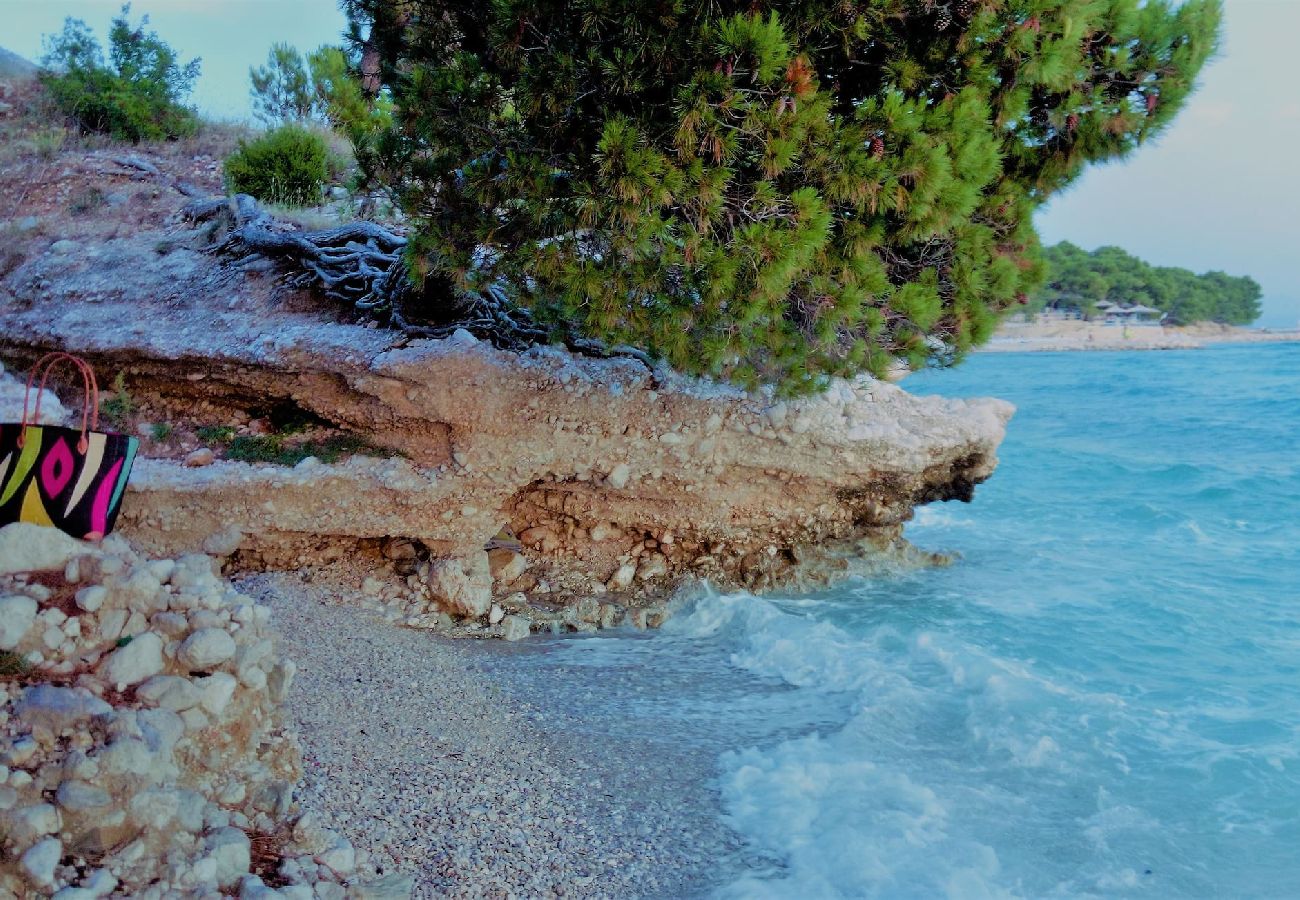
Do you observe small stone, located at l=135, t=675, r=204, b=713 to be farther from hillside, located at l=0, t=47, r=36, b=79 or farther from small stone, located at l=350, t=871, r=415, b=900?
hillside, located at l=0, t=47, r=36, b=79

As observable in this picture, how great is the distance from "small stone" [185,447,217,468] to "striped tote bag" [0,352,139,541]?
3.16m

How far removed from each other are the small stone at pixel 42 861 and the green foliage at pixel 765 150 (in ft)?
12.6

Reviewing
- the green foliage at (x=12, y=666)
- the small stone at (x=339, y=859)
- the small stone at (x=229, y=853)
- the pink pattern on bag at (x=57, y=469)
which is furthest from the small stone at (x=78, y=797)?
the pink pattern on bag at (x=57, y=469)

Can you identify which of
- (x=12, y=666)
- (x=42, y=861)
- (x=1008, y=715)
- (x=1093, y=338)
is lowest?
(x=1008, y=715)

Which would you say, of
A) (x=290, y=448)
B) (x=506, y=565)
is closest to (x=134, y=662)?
(x=290, y=448)

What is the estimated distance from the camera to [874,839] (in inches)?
174

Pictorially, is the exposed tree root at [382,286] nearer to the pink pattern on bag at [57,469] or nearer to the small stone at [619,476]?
the small stone at [619,476]

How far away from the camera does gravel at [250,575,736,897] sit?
12.7 ft

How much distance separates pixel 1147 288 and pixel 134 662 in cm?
8745

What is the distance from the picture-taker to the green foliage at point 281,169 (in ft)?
36.0

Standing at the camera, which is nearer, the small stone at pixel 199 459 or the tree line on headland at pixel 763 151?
the tree line on headland at pixel 763 151

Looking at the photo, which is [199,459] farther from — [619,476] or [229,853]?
[229,853]

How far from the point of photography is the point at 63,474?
12.3 ft

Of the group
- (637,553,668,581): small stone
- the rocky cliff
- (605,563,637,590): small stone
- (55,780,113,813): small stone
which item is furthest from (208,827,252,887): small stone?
(637,553,668,581): small stone
